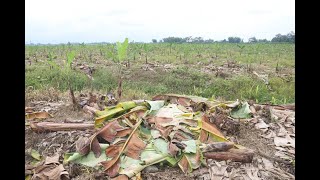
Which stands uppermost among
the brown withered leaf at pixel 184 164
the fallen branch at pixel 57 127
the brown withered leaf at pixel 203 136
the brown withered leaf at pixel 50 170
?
the fallen branch at pixel 57 127

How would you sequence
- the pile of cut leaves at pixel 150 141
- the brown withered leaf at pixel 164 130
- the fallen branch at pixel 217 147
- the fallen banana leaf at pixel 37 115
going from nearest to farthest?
the pile of cut leaves at pixel 150 141
the fallen branch at pixel 217 147
the brown withered leaf at pixel 164 130
the fallen banana leaf at pixel 37 115

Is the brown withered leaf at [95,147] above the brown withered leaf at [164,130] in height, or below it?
below

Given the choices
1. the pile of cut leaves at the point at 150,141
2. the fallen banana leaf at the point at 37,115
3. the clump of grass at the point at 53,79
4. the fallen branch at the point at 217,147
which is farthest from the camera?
the clump of grass at the point at 53,79

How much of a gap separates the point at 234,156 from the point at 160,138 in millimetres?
650

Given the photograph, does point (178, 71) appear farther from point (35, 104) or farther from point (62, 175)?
point (62, 175)

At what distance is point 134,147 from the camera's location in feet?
9.39

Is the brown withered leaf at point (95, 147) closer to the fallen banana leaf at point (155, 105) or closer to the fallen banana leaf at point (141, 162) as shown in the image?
the fallen banana leaf at point (141, 162)

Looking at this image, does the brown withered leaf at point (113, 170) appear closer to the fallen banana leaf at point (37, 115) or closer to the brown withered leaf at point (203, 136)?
the brown withered leaf at point (203, 136)

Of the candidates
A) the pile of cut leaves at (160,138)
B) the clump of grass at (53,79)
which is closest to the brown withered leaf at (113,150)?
the pile of cut leaves at (160,138)

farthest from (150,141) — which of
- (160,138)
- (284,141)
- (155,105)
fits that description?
(284,141)

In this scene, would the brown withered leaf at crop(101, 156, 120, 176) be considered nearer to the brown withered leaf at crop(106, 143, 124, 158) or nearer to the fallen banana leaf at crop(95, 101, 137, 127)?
the brown withered leaf at crop(106, 143, 124, 158)

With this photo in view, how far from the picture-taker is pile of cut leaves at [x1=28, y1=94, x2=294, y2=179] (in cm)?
277

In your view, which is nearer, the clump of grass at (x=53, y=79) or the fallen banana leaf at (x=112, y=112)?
the fallen banana leaf at (x=112, y=112)

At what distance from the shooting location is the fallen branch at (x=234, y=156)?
2.85 metres
